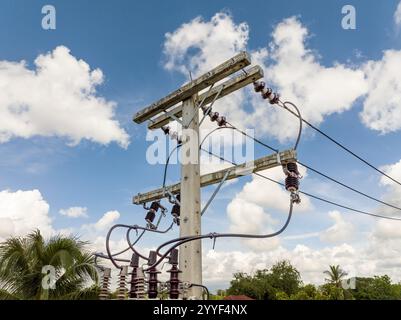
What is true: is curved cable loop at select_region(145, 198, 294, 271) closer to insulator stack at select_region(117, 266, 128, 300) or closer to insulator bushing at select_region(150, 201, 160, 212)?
insulator stack at select_region(117, 266, 128, 300)

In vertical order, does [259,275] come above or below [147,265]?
below

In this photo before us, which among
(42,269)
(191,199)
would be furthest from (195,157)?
(42,269)

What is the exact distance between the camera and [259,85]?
4469 mm

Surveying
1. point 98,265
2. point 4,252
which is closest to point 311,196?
point 98,265

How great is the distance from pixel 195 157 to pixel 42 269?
675cm

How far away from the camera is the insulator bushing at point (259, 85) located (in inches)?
176

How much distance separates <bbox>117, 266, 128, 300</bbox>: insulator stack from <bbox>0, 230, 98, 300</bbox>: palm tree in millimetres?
6482

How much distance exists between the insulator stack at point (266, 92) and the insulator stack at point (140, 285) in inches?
114

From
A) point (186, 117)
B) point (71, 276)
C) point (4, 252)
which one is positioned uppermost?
point (186, 117)

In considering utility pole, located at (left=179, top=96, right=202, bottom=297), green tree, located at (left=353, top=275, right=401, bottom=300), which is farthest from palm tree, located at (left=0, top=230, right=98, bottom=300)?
green tree, located at (left=353, top=275, right=401, bottom=300)

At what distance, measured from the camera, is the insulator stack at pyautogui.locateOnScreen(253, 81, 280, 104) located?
447 centimetres
